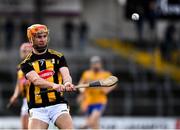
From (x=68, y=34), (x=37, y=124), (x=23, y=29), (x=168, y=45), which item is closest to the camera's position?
(x=37, y=124)

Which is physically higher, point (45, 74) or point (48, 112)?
point (45, 74)

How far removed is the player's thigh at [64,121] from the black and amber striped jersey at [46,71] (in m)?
0.25

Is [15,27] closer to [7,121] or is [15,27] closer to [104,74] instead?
[7,121]

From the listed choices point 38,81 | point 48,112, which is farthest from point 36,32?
point 48,112

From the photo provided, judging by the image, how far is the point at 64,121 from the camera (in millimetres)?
10977

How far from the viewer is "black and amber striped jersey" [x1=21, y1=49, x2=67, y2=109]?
36.6 feet

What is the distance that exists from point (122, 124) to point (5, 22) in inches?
403

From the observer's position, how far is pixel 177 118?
78.2 feet

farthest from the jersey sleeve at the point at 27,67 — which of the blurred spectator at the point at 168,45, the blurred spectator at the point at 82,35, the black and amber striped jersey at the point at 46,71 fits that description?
the blurred spectator at the point at 82,35

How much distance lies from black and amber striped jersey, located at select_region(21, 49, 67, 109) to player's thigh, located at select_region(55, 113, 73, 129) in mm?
254

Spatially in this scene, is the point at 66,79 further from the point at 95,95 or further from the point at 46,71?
the point at 95,95

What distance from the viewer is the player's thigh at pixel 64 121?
1095cm

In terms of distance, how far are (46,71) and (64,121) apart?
0.78 meters

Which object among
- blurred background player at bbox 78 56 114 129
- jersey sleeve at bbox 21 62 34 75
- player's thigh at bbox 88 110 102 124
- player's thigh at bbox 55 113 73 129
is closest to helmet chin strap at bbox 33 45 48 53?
jersey sleeve at bbox 21 62 34 75
